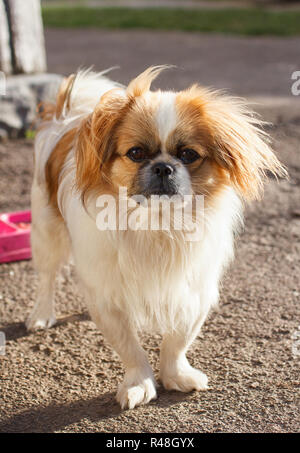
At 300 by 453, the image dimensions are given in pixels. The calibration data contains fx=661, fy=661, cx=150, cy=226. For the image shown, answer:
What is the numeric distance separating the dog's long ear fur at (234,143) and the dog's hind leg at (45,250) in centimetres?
103

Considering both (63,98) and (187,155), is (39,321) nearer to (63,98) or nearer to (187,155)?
(63,98)

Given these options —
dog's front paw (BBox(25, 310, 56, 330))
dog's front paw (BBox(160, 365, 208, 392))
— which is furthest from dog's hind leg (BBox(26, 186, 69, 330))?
dog's front paw (BBox(160, 365, 208, 392))

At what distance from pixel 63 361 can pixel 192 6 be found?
16.0 metres

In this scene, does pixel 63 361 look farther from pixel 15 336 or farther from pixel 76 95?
pixel 76 95

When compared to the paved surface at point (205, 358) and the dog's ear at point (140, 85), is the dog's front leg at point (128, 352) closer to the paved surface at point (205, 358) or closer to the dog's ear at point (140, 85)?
the paved surface at point (205, 358)

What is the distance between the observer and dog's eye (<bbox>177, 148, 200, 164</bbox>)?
281 centimetres

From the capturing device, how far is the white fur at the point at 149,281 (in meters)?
2.92

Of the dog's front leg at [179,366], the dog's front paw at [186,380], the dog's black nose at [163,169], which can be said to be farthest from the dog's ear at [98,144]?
the dog's front paw at [186,380]

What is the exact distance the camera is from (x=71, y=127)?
3424 millimetres

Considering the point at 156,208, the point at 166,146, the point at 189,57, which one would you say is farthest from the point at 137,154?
the point at 189,57

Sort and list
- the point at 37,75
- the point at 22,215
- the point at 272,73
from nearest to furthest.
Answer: the point at 22,215
the point at 37,75
the point at 272,73

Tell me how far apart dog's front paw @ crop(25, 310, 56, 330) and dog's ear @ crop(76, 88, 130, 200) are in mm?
1039

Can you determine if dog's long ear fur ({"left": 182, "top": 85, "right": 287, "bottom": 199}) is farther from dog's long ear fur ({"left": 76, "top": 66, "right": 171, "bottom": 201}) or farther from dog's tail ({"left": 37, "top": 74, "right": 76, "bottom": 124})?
dog's tail ({"left": 37, "top": 74, "right": 76, "bottom": 124})
